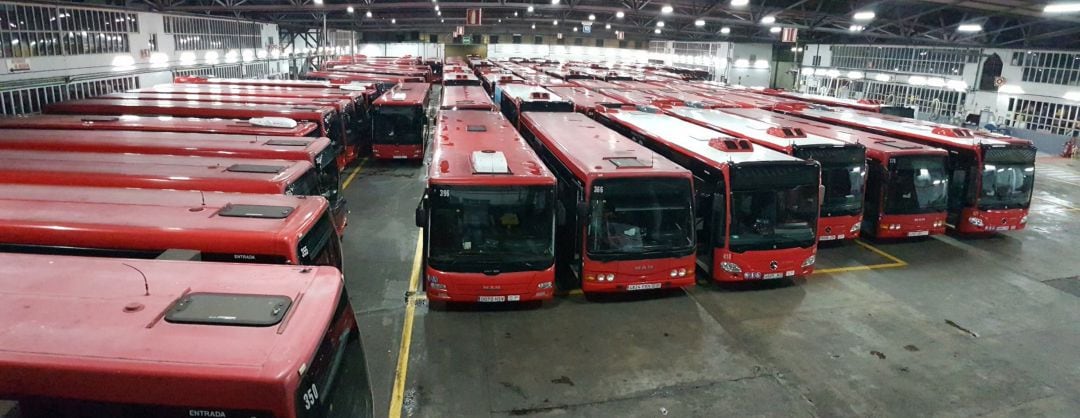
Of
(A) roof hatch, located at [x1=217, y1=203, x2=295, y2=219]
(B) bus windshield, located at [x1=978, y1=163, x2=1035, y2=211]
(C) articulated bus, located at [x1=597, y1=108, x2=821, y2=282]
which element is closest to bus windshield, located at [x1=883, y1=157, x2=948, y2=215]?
(B) bus windshield, located at [x1=978, y1=163, x2=1035, y2=211]

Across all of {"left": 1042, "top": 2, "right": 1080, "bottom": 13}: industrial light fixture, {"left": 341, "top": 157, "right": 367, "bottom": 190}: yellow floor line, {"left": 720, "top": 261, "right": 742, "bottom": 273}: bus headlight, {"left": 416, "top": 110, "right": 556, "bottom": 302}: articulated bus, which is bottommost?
{"left": 341, "top": 157, "right": 367, "bottom": 190}: yellow floor line

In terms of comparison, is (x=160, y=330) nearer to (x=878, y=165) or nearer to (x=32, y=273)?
(x=32, y=273)

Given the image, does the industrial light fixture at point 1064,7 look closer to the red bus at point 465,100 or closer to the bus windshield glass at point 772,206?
the bus windshield glass at point 772,206

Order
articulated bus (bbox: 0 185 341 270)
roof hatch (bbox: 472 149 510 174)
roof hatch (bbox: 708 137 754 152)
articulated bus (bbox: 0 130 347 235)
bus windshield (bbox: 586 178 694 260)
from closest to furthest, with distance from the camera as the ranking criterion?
articulated bus (bbox: 0 185 341 270), roof hatch (bbox: 472 149 510 174), bus windshield (bbox: 586 178 694 260), articulated bus (bbox: 0 130 347 235), roof hatch (bbox: 708 137 754 152)

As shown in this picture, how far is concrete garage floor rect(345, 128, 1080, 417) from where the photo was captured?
7.25 metres

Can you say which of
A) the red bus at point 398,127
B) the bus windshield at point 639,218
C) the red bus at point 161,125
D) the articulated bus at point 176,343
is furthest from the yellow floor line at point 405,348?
the red bus at point 398,127

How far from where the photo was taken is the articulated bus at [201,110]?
15266mm

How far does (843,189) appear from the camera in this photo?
12.4 metres

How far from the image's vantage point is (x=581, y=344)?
8594 mm

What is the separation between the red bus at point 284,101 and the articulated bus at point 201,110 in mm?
790

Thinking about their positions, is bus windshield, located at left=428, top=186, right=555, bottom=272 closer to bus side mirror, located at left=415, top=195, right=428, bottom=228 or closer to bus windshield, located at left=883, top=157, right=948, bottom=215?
bus side mirror, located at left=415, top=195, right=428, bottom=228

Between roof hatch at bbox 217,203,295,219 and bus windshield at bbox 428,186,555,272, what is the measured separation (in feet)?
8.84

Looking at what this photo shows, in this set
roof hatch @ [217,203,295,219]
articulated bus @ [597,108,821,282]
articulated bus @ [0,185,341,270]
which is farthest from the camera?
articulated bus @ [597,108,821,282]

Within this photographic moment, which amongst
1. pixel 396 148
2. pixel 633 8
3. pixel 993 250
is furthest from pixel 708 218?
pixel 633 8
